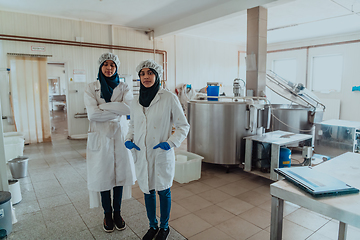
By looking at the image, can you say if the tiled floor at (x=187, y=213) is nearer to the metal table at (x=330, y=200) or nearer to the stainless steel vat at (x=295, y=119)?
the metal table at (x=330, y=200)

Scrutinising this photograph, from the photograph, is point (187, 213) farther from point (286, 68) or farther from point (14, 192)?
point (286, 68)

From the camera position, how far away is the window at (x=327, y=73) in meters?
7.57

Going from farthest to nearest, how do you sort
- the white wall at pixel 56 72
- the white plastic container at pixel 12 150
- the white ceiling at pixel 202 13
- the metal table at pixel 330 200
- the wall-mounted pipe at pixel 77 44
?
the white wall at pixel 56 72, the wall-mounted pipe at pixel 77 44, the white ceiling at pixel 202 13, the white plastic container at pixel 12 150, the metal table at pixel 330 200

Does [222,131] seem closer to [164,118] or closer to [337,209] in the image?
[164,118]

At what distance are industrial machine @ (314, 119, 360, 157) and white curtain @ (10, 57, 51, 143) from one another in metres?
5.76

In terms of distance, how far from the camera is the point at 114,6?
4.92 metres

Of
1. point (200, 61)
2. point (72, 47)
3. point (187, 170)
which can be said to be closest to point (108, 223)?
point (187, 170)

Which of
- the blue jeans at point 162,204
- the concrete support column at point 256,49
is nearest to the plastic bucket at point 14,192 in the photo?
the blue jeans at point 162,204

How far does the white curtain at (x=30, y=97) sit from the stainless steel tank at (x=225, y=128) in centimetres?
403

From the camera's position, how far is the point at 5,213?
194 centimetres

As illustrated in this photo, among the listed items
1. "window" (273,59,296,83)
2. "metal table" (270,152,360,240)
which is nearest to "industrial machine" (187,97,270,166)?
"metal table" (270,152,360,240)

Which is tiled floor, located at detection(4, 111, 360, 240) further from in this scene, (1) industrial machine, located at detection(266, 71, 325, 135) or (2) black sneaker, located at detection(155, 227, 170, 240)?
Answer: (1) industrial machine, located at detection(266, 71, 325, 135)

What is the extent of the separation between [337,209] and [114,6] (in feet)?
16.9

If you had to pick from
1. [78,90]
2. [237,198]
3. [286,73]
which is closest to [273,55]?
[286,73]
